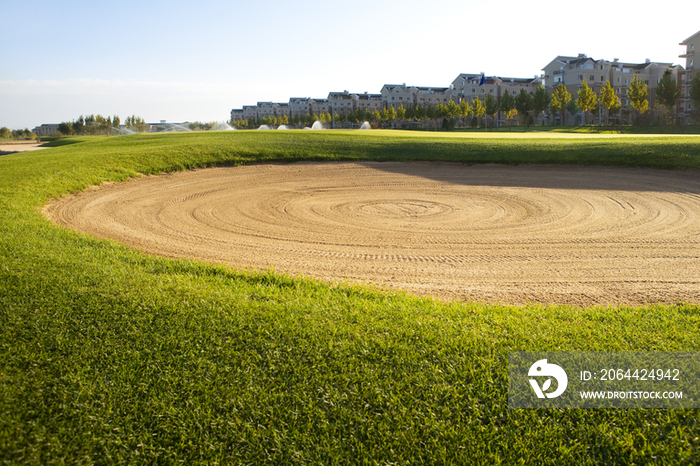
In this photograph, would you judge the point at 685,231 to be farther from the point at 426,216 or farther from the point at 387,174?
the point at 387,174

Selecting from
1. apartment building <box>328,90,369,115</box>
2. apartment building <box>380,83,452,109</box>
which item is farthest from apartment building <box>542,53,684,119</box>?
apartment building <box>328,90,369,115</box>

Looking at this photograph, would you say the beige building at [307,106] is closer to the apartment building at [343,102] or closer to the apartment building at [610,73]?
the apartment building at [343,102]

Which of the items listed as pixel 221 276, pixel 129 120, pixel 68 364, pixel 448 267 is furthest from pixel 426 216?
pixel 129 120

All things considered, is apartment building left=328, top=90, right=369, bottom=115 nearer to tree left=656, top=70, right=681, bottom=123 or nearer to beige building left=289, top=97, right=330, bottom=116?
beige building left=289, top=97, right=330, bottom=116

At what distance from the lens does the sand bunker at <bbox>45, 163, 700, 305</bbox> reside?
6.41 m

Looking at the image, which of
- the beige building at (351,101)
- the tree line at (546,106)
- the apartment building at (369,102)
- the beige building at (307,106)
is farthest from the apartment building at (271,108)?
the tree line at (546,106)

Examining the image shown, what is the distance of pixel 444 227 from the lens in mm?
9422

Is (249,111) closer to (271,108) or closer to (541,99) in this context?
(271,108)

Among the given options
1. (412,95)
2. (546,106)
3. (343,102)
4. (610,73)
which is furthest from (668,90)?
(343,102)

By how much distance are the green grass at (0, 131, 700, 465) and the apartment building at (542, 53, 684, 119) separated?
104 metres

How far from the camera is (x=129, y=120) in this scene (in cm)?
10200

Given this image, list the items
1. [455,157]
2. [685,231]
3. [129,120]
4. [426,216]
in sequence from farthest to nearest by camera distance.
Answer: [129,120]
[455,157]
[426,216]
[685,231]

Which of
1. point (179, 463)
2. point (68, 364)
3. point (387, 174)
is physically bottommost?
point (179, 463)

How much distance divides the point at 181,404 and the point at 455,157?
1744 cm
